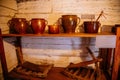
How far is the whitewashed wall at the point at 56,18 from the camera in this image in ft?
4.30

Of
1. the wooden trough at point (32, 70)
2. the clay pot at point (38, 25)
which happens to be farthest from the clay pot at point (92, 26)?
the wooden trough at point (32, 70)

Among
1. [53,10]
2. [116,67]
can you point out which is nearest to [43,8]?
[53,10]

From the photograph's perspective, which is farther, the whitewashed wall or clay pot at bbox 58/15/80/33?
the whitewashed wall

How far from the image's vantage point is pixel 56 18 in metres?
1.39

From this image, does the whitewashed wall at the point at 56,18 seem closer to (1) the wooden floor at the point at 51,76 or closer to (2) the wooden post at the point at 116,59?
(1) the wooden floor at the point at 51,76

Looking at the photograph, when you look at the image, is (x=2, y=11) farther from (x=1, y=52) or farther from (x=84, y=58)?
(x=84, y=58)

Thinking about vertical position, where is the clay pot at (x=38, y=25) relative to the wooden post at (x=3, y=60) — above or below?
above

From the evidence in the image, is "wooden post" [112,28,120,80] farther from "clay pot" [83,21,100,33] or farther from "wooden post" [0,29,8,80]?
"wooden post" [0,29,8,80]

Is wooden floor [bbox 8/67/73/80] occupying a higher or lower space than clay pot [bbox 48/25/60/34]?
lower

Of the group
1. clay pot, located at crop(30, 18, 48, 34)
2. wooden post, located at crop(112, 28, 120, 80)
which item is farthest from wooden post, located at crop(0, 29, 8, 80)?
wooden post, located at crop(112, 28, 120, 80)

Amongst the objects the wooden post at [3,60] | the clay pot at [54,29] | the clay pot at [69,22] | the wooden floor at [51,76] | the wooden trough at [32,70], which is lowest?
the wooden floor at [51,76]

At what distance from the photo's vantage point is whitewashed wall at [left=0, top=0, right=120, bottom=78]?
1.31 meters

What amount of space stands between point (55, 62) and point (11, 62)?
481 millimetres

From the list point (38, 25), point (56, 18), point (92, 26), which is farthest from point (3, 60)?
point (92, 26)
